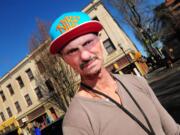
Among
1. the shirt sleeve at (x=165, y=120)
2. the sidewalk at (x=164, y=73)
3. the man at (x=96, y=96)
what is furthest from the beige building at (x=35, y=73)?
the man at (x=96, y=96)

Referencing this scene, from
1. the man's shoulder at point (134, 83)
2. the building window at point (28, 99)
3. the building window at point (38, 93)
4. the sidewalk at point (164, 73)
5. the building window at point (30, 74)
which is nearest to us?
the man's shoulder at point (134, 83)

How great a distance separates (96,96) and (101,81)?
15cm

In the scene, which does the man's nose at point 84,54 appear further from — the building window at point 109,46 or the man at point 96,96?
the building window at point 109,46

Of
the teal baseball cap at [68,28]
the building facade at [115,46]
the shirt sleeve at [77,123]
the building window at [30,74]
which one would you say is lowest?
the shirt sleeve at [77,123]

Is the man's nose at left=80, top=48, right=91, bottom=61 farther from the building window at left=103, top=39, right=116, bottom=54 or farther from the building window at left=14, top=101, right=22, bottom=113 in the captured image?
the building window at left=14, top=101, right=22, bottom=113

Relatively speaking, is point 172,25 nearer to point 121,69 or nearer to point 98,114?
point 121,69

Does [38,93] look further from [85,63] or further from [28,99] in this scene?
[85,63]

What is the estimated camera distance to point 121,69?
83.1ft

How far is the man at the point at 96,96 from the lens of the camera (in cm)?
153

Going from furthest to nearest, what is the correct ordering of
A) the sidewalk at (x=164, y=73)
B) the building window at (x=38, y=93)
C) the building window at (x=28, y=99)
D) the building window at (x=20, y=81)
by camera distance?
the building window at (x=20, y=81) < the building window at (x=28, y=99) < the building window at (x=38, y=93) < the sidewalk at (x=164, y=73)

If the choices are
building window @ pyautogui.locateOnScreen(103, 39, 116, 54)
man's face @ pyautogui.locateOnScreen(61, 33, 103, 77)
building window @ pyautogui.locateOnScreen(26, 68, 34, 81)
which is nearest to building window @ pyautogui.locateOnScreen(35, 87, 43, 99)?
building window @ pyautogui.locateOnScreen(26, 68, 34, 81)

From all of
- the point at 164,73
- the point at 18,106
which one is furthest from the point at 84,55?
the point at 18,106

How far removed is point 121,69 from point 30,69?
1214 centimetres

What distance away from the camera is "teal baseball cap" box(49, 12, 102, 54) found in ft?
5.33
